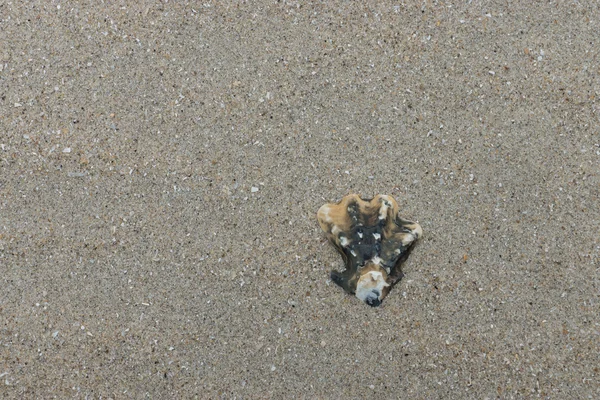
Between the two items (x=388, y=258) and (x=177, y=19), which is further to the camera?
(x=177, y=19)

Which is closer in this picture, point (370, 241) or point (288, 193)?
point (370, 241)

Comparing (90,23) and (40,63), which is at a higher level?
(90,23)

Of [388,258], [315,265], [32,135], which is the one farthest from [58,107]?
[388,258]

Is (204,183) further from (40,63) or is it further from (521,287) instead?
(521,287)
